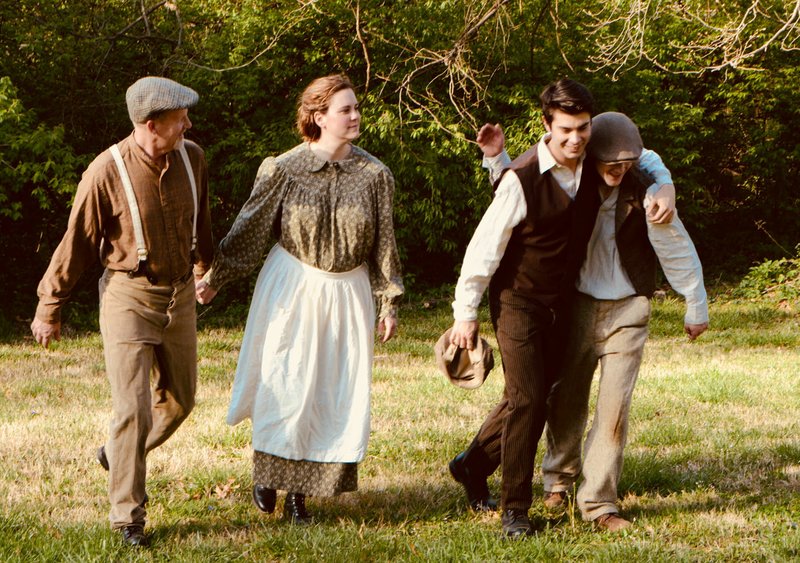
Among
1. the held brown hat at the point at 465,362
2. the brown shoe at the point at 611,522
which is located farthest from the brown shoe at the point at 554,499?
the held brown hat at the point at 465,362

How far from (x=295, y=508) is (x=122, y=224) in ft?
5.34

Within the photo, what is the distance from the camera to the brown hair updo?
5148 millimetres

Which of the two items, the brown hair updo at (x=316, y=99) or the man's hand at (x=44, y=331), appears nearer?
the man's hand at (x=44, y=331)

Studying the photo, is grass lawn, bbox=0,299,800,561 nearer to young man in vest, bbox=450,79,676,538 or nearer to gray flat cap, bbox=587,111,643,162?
young man in vest, bbox=450,79,676,538

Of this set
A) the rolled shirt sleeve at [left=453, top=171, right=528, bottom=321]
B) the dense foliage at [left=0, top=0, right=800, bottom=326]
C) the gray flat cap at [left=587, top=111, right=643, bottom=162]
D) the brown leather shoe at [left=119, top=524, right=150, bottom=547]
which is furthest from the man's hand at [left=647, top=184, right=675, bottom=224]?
the dense foliage at [left=0, top=0, right=800, bottom=326]

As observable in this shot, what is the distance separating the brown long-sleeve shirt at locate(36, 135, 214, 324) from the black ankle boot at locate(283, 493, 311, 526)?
123 centimetres

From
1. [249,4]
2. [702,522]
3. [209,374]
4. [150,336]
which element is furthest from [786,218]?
[150,336]

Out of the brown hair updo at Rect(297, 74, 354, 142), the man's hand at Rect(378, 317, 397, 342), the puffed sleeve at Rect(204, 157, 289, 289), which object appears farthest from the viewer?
the man's hand at Rect(378, 317, 397, 342)

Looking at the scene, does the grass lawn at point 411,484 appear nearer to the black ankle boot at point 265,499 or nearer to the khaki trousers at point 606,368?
the black ankle boot at point 265,499

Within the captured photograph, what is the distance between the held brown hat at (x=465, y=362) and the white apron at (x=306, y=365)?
45 centimetres

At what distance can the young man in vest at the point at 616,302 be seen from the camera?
493 centimetres

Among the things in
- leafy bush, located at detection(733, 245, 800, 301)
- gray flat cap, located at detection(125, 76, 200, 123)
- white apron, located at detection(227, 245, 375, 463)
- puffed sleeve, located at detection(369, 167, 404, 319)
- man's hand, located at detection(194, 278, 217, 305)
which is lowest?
leafy bush, located at detection(733, 245, 800, 301)

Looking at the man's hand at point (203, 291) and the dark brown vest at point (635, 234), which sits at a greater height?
the dark brown vest at point (635, 234)

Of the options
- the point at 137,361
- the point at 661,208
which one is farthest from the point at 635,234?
the point at 137,361
